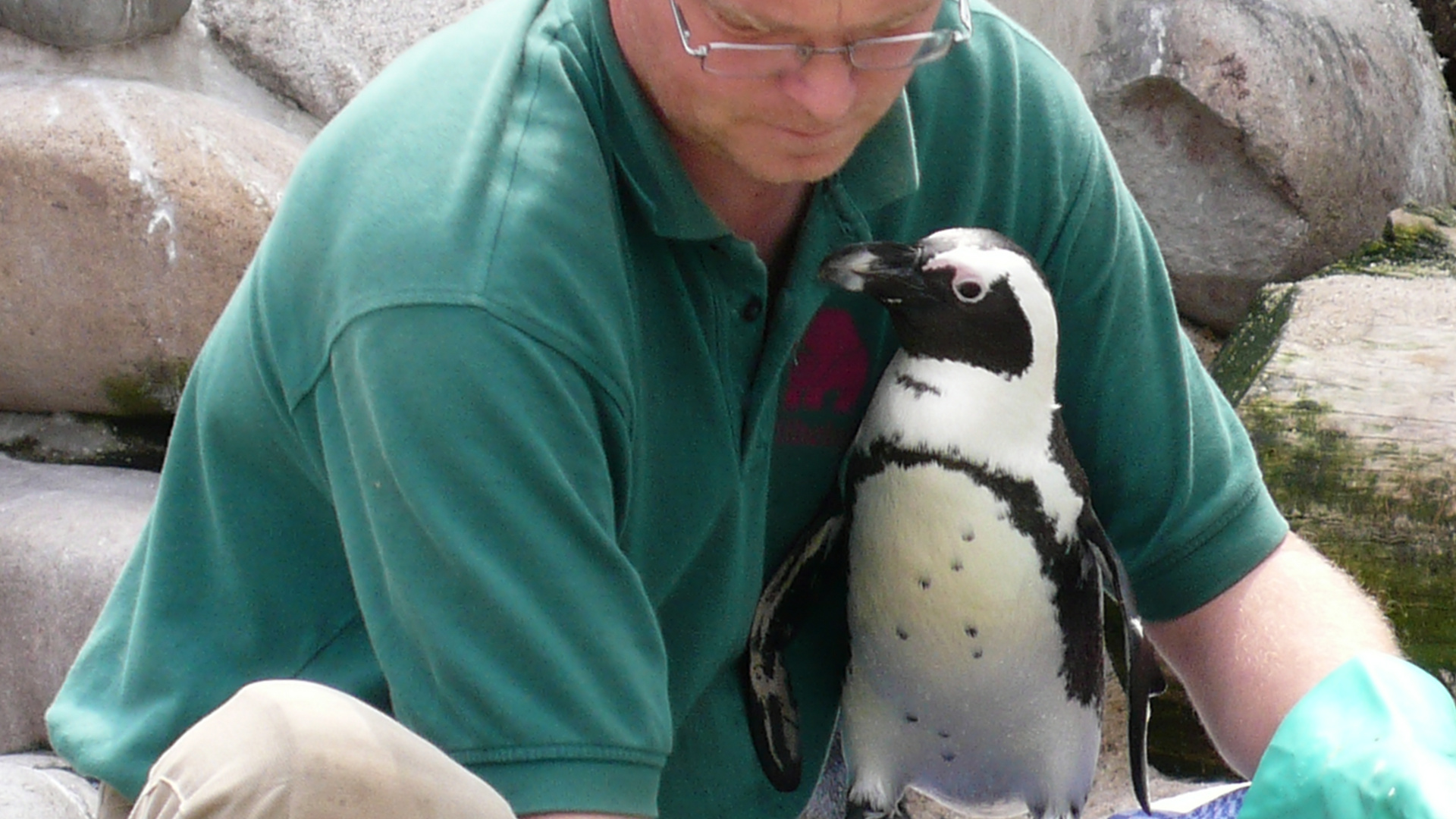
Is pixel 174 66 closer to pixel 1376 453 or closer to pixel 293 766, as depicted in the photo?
pixel 1376 453

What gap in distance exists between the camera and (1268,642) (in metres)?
1.04

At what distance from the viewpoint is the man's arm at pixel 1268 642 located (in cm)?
102

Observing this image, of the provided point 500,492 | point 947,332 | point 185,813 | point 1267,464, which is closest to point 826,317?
point 947,332

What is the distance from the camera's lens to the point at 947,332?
1010mm

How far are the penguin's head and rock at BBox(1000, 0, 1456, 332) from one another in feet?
5.20

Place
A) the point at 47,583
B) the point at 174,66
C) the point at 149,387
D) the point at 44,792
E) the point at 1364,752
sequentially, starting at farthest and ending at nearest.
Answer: the point at 174,66, the point at 149,387, the point at 47,583, the point at 44,792, the point at 1364,752

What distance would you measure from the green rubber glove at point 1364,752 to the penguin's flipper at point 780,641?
276 mm

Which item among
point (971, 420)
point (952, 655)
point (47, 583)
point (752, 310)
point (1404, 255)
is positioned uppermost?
point (752, 310)

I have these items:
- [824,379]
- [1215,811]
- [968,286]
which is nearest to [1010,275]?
[968,286]

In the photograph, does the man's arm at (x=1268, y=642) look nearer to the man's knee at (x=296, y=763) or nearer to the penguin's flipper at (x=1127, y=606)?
the penguin's flipper at (x=1127, y=606)

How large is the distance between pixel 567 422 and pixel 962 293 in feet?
0.96

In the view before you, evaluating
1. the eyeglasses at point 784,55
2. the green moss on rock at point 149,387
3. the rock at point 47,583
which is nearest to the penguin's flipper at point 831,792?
the eyeglasses at point 784,55

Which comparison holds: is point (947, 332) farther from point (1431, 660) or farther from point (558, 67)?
point (1431, 660)

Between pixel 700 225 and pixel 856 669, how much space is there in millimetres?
344
